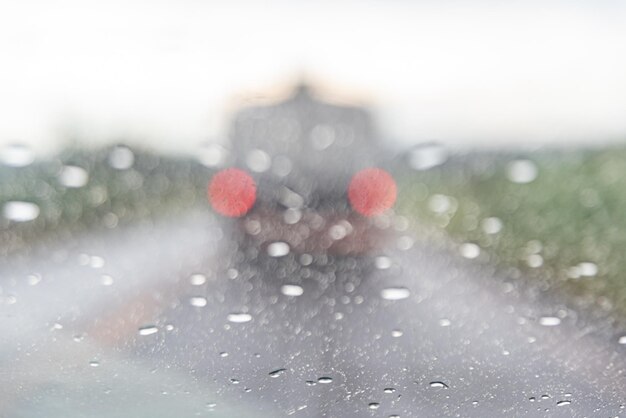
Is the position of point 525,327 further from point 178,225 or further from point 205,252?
point 178,225

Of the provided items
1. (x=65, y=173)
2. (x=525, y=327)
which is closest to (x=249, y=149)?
(x=65, y=173)

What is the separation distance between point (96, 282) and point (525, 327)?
329cm

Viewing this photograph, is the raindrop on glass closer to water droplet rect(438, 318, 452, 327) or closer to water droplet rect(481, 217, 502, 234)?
water droplet rect(438, 318, 452, 327)

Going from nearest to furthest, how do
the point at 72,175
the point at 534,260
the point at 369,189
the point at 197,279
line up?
the point at 197,279
the point at 72,175
the point at 534,260
the point at 369,189

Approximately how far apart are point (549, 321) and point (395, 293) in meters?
1.70

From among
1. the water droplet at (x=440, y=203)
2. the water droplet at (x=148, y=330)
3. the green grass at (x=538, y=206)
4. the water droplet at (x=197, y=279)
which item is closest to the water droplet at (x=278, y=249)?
the green grass at (x=538, y=206)

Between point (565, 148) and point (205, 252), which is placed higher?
point (565, 148)

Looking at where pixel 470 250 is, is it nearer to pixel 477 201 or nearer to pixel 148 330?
pixel 477 201

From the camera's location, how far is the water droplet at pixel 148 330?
4.79m

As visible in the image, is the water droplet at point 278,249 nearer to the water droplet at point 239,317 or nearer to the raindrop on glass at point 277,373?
the water droplet at point 239,317

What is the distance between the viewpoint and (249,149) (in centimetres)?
968

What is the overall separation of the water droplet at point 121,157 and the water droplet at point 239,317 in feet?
10.4

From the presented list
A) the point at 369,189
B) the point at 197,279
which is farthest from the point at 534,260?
the point at 197,279

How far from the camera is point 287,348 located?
4.77 m
